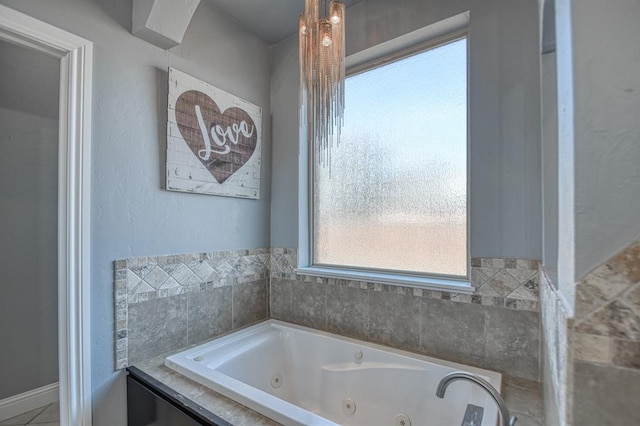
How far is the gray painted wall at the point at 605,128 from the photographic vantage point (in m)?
0.46

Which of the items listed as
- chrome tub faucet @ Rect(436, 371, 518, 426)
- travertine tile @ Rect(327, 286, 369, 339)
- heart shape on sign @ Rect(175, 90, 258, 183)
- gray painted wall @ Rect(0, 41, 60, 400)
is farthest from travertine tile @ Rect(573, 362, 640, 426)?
gray painted wall @ Rect(0, 41, 60, 400)

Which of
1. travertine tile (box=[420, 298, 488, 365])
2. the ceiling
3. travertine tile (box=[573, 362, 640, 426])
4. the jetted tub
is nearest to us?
travertine tile (box=[573, 362, 640, 426])

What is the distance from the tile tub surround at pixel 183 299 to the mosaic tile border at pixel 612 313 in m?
1.88

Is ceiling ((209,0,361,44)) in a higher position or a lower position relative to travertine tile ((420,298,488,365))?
higher

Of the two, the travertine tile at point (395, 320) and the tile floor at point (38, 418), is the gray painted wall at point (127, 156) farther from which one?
the travertine tile at point (395, 320)

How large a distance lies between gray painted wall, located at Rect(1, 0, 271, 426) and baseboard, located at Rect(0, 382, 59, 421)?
122 cm

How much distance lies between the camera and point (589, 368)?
0.47 metres

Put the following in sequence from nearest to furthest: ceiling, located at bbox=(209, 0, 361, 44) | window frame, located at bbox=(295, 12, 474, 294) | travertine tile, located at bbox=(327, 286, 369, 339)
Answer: window frame, located at bbox=(295, 12, 474, 294), travertine tile, located at bbox=(327, 286, 369, 339), ceiling, located at bbox=(209, 0, 361, 44)

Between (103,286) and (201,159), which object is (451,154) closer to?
(201,159)

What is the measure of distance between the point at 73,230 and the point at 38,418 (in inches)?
66.9

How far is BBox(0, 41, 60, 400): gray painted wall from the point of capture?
215 cm

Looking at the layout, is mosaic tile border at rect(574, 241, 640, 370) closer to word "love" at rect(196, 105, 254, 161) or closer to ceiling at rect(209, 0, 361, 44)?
word "love" at rect(196, 105, 254, 161)

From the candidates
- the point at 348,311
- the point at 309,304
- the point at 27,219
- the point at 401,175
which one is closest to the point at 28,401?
the point at 27,219

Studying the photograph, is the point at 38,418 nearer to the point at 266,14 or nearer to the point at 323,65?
the point at 323,65
